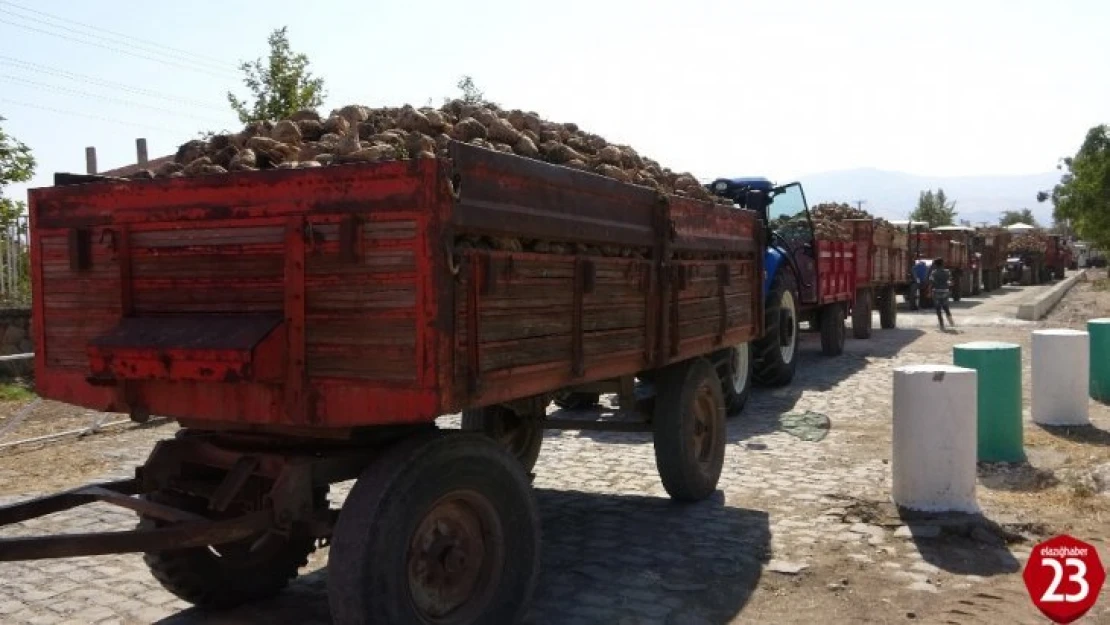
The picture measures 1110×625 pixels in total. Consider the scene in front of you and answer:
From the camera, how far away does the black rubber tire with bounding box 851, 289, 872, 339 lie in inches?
671

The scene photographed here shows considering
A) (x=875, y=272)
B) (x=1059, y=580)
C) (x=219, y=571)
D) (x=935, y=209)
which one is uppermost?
(x=935, y=209)

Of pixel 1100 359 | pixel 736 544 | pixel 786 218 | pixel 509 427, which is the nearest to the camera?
pixel 736 544

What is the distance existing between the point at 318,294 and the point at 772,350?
859 centimetres

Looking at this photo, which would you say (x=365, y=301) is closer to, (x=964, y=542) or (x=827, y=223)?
(x=964, y=542)

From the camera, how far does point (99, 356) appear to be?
3.49 meters

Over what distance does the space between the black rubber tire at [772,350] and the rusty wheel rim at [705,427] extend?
4628 mm

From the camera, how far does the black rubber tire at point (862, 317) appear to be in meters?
17.1

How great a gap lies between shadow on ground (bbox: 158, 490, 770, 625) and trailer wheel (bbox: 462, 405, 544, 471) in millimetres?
370

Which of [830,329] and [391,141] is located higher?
[391,141]

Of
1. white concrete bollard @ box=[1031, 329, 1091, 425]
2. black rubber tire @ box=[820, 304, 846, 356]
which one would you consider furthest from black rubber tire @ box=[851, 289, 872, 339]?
white concrete bollard @ box=[1031, 329, 1091, 425]

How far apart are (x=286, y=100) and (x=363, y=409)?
18527 millimetres

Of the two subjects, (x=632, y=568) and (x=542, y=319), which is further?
(x=632, y=568)

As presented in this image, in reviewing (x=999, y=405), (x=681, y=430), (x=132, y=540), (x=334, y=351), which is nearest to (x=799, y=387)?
(x=999, y=405)

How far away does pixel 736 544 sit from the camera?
5410 millimetres
